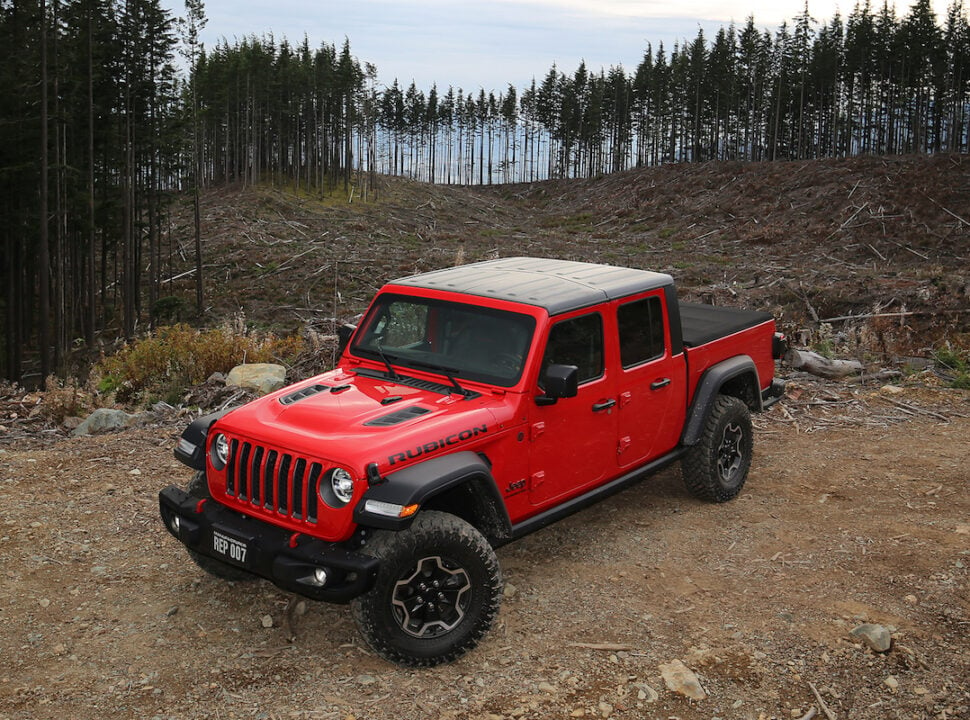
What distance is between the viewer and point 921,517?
7.59 meters

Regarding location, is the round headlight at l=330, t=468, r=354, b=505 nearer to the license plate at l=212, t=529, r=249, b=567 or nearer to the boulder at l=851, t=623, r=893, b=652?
the license plate at l=212, t=529, r=249, b=567

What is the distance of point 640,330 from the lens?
22.4 feet

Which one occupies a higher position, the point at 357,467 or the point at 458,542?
the point at 357,467

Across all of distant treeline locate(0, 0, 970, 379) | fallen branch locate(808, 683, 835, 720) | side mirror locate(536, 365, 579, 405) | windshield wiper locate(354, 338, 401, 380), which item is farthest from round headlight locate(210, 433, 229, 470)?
distant treeline locate(0, 0, 970, 379)

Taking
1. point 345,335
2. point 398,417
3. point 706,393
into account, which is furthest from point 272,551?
point 706,393

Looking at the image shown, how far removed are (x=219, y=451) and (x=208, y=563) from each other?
40.8 inches

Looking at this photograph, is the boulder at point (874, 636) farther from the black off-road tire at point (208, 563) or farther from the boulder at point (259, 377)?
the boulder at point (259, 377)

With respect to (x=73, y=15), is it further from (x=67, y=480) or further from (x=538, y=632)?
(x=538, y=632)

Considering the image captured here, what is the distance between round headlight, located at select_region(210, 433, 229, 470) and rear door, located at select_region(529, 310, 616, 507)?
2.01m

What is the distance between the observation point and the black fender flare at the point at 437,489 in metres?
4.75

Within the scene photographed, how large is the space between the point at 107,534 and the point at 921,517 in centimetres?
702

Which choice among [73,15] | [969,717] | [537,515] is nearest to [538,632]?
[537,515]

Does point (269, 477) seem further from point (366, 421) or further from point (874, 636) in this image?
point (874, 636)

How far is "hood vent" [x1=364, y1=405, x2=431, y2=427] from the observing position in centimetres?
530
